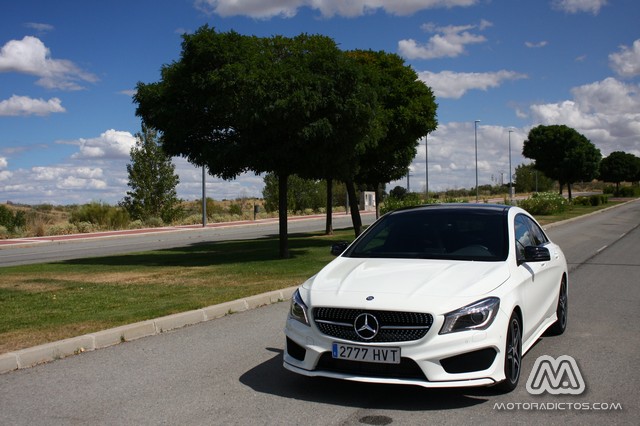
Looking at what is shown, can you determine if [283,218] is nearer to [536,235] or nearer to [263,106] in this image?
[263,106]

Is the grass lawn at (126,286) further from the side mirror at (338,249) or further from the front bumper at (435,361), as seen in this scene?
the front bumper at (435,361)

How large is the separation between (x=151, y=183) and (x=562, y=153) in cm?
3718

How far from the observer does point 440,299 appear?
4742 millimetres

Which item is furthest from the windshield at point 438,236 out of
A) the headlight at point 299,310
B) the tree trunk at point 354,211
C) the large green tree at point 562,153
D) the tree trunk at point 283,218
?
the large green tree at point 562,153

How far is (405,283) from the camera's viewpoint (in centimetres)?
504

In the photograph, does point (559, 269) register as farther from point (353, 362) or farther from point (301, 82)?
point (301, 82)

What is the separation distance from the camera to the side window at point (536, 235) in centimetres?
702

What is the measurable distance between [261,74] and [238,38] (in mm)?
1778

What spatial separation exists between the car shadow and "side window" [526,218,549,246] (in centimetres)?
233

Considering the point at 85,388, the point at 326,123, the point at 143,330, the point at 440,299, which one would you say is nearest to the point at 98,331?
the point at 143,330

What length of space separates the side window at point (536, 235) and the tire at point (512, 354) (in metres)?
1.88

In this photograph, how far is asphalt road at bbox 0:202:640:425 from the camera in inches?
185

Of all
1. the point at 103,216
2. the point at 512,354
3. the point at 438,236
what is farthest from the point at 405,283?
the point at 103,216

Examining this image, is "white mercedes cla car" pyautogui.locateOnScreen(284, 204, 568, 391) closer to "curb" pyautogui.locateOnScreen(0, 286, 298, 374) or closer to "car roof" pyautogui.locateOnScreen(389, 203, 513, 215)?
"car roof" pyautogui.locateOnScreen(389, 203, 513, 215)
